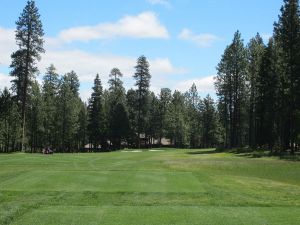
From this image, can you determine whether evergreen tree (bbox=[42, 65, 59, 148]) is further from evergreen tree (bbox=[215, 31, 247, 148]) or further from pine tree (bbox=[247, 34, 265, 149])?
pine tree (bbox=[247, 34, 265, 149])

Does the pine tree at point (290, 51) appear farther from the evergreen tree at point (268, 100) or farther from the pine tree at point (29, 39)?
the pine tree at point (29, 39)

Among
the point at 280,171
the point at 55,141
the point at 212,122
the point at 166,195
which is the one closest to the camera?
the point at 166,195

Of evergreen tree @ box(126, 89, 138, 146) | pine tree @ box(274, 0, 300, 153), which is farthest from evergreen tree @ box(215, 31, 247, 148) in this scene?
evergreen tree @ box(126, 89, 138, 146)

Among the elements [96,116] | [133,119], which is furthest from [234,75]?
[133,119]

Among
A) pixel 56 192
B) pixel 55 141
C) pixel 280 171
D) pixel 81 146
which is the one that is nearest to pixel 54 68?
pixel 55 141

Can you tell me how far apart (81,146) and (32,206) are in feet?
386

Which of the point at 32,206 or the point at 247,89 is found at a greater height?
the point at 247,89

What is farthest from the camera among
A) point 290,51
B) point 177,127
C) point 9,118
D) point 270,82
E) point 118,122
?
point 177,127

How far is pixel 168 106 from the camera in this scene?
142 metres

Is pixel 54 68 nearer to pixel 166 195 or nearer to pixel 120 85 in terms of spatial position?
pixel 120 85

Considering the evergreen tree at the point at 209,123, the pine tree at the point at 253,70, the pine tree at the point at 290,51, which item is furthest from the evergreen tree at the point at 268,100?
the evergreen tree at the point at 209,123

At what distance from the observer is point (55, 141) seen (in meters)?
107

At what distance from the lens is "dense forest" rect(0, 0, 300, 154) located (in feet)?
199

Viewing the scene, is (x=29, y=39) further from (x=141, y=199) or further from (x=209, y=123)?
(x=209, y=123)
